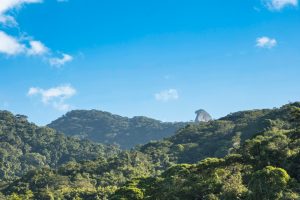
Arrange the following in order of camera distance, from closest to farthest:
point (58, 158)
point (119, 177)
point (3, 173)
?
point (119, 177)
point (3, 173)
point (58, 158)

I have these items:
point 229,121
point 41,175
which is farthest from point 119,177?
point 229,121

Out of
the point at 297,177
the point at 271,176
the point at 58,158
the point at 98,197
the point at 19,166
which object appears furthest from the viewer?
the point at 58,158

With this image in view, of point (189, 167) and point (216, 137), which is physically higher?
point (216, 137)

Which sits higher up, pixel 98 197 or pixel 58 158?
pixel 58 158

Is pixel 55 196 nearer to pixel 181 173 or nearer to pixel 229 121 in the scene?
pixel 181 173

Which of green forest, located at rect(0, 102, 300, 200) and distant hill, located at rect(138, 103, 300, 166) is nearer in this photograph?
green forest, located at rect(0, 102, 300, 200)

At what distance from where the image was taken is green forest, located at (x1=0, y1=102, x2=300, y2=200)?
3953 cm

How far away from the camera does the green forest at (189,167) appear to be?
39531 mm

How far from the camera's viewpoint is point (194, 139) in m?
142

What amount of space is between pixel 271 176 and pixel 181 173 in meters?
13.3

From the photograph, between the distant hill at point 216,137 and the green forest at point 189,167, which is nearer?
the green forest at point 189,167

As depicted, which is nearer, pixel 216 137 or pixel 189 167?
pixel 189 167

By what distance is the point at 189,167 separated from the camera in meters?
49.4

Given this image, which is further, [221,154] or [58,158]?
[58,158]
